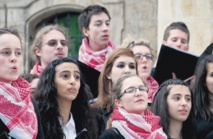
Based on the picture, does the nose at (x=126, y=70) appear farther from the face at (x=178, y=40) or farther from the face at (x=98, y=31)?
the face at (x=178, y=40)

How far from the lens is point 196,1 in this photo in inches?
357

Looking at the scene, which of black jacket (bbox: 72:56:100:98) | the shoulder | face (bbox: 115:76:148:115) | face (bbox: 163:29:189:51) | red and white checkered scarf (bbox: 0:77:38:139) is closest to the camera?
red and white checkered scarf (bbox: 0:77:38:139)

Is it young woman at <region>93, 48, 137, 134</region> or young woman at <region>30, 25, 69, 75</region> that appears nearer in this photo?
young woman at <region>93, 48, 137, 134</region>

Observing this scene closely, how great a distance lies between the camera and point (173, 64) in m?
7.40

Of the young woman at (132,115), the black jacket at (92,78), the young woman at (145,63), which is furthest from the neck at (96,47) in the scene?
the young woman at (132,115)

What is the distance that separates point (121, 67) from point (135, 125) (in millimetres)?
755

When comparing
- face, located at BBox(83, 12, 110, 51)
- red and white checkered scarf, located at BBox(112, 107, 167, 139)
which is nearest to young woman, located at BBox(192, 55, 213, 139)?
red and white checkered scarf, located at BBox(112, 107, 167, 139)

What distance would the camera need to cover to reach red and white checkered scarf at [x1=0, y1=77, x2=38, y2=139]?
18.4ft

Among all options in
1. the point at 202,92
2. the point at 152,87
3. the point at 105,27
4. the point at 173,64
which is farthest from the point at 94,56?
the point at 202,92

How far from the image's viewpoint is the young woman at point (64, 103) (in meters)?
6.23

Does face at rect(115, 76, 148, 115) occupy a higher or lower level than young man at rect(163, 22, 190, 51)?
lower

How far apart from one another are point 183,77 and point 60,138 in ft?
5.82

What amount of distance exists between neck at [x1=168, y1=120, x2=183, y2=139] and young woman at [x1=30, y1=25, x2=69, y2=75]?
1.06 meters

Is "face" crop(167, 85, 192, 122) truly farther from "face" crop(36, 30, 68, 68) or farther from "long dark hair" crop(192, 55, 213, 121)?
"face" crop(36, 30, 68, 68)
